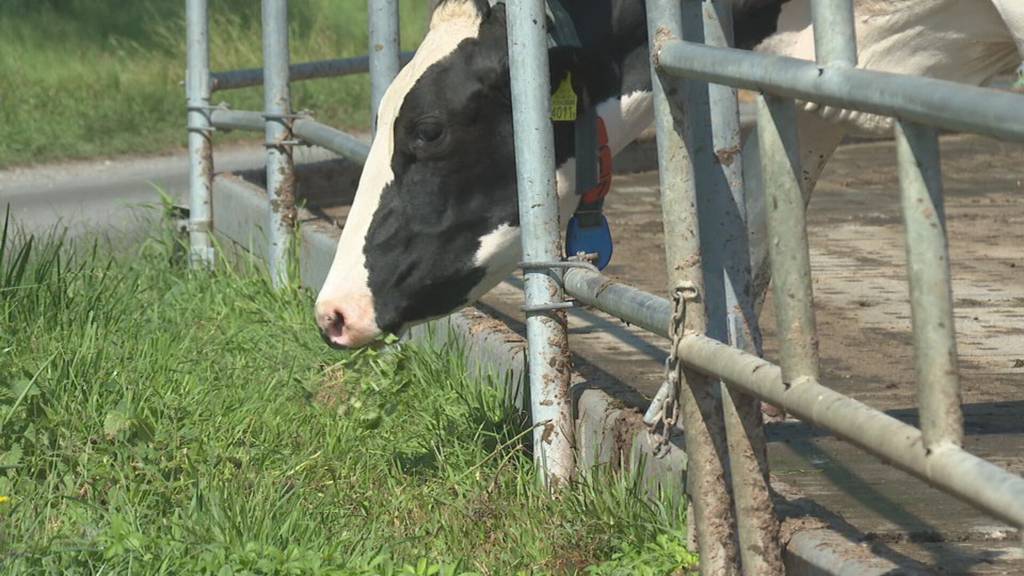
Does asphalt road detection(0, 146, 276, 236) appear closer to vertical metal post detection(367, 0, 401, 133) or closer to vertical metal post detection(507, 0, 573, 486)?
vertical metal post detection(367, 0, 401, 133)

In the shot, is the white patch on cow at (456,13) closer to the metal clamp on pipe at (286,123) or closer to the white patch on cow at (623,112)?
the white patch on cow at (623,112)

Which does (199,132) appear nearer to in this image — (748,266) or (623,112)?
(623,112)

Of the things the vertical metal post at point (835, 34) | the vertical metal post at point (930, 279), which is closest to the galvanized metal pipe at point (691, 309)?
the vertical metal post at point (835, 34)

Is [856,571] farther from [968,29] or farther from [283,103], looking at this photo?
[283,103]

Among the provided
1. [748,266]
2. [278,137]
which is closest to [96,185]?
[278,137]

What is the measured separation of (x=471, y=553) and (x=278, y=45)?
3.55 metres

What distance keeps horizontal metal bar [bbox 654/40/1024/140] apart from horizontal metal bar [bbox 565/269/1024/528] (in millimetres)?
410

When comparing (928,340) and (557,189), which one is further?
(557,189)

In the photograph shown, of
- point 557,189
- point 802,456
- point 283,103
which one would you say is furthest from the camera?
point 283,103

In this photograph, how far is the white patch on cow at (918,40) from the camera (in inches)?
171

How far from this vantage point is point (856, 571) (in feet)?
9.39

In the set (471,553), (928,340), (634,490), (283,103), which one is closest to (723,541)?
(634,490)

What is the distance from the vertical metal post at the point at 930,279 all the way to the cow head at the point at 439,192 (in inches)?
88.4

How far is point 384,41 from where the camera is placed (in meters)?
5.60
